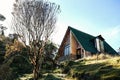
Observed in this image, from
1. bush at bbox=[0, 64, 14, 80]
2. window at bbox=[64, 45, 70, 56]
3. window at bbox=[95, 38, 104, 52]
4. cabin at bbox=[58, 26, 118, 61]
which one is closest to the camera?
bush at bbox=[0, 64, 14, 80]

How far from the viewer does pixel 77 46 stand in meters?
39.3

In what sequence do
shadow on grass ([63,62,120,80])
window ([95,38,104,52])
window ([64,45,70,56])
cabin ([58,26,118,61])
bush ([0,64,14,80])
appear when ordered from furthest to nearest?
1. window ([95,38,104,52])
2. window ([64,45,70,56])
3. cabin ([58,26,118,61])
4. bush ([0,64,14,80])
5. shadow on grass ([63,62,120,80])

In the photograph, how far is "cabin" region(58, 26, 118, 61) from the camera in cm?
3822

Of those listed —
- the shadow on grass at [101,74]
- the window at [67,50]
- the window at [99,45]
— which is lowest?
the shadow on grass at [101,74]

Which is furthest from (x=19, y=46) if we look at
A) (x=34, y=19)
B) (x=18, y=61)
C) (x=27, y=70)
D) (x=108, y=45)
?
(x=108, y=45)

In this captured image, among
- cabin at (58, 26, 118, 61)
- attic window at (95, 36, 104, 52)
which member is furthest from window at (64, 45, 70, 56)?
attic window at (95, 36, 104, 52)

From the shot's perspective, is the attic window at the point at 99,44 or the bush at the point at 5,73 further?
the attic window at the point at 99,44

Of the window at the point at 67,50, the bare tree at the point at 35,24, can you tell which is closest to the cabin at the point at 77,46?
the window at the point at 67,50

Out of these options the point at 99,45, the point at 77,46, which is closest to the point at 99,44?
the point at 99,45

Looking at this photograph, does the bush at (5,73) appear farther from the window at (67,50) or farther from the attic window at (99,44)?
the attic window at (99,44)

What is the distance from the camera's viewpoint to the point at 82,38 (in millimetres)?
41062

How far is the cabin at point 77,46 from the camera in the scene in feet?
125

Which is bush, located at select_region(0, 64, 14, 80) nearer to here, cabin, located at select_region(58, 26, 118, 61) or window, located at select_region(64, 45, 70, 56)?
cabin, located at select_region(58, 26, 118, 61)

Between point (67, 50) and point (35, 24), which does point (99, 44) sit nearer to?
point (67, 50)
